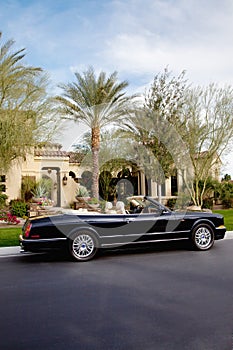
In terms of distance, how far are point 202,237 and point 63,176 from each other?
17.0 metres

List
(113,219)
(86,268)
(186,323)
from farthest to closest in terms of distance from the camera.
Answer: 1. (113,219)
2. (86,268)
3. (186,323)

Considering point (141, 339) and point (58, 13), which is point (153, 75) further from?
point (141, 339)

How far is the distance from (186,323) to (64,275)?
293 cm

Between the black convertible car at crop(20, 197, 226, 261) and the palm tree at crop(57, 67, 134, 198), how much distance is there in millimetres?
11307

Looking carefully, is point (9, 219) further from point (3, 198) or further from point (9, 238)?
point (3, 198)

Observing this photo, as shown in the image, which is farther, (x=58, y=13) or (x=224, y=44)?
(x=224, y=44)

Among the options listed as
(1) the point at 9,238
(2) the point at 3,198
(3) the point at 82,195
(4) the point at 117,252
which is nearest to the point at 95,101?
(3) the point at 82,195

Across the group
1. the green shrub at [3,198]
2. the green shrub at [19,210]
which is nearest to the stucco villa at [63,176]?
the green shrub at [3,198]

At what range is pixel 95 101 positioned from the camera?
735 inches

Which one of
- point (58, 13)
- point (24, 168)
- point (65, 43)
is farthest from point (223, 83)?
point (24, 168)

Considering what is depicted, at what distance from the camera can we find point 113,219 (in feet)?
24.8

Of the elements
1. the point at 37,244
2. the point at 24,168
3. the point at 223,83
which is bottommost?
the point at 37,244

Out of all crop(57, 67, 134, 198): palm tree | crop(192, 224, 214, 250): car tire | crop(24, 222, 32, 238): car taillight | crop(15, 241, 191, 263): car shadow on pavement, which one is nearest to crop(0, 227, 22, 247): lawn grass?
crop(15, 241, 191, 263): car shadow on pavement

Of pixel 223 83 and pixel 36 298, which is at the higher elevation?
pixel 223 83
